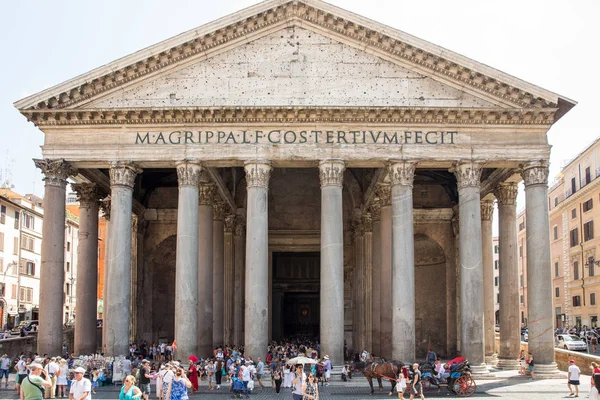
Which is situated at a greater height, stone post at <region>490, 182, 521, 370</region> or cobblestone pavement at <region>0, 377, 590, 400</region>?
stone post at <region>490, 182, 521, 370</region>

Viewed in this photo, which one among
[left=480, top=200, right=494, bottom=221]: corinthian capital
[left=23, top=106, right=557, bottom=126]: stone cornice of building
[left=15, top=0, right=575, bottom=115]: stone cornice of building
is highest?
[left=15, top=0, right=575, bottom=115]: stone cornice of building

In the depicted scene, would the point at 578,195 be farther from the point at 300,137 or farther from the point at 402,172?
the point at 300,137

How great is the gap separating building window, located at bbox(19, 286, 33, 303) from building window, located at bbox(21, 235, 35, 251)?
299 cm

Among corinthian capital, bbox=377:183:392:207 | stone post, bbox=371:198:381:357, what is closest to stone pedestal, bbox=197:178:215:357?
corinthian capital, bbox=377:183:392:207

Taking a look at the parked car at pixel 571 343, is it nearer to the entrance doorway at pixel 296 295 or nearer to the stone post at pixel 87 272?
the entrance doorway at pixel 296 295

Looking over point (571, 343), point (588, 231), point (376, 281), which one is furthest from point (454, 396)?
point (588, 231)

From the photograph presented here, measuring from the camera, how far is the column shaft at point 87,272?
98.2 feet

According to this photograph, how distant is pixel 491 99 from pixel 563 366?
1164 cm

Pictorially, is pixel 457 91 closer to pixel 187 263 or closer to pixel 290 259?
pixel 187 263

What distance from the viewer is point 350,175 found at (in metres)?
36.7

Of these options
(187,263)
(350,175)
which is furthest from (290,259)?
(187,263)

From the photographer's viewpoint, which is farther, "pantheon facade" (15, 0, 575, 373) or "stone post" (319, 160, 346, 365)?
"pantheon facade" (15, 0, 575, 373)

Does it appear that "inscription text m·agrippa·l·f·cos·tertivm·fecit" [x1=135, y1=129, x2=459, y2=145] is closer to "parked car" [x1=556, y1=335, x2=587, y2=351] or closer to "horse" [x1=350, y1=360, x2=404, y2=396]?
"horse" [x1=350, y1=360, x2=404, y2=396]

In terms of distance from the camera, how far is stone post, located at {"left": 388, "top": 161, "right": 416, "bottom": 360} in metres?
26.1
